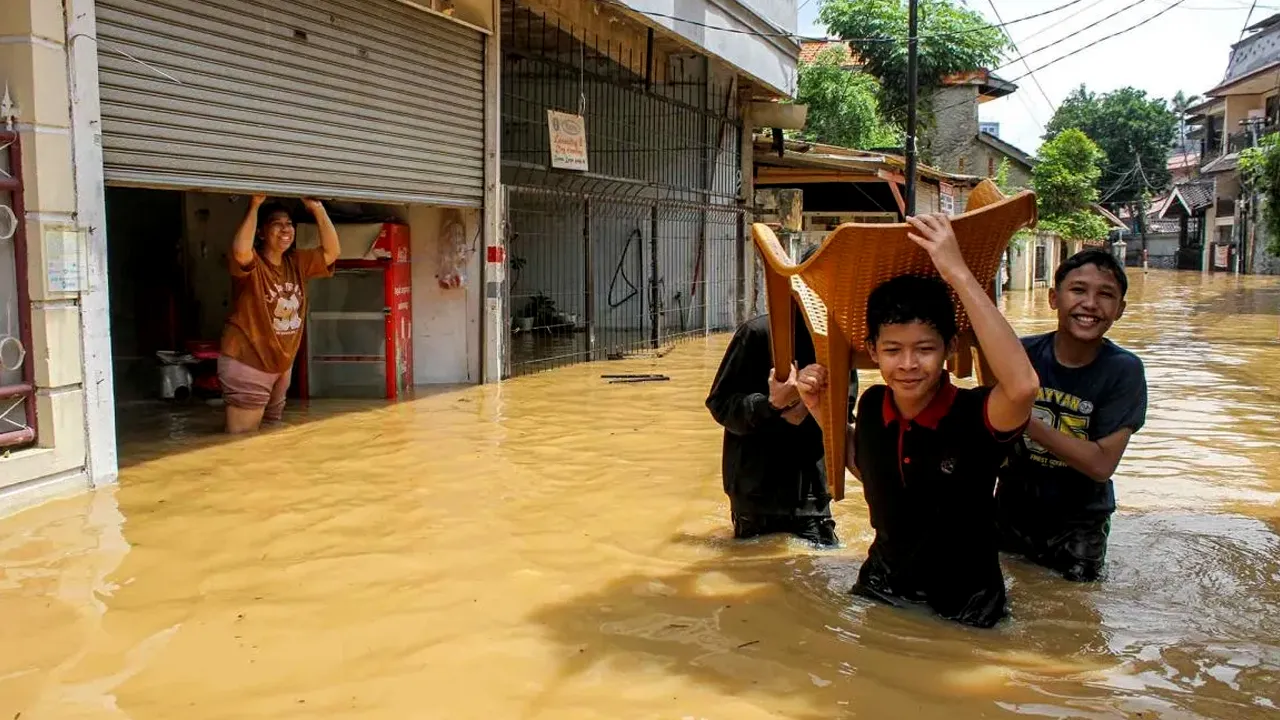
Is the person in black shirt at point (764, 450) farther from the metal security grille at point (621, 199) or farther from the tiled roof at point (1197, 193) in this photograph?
the tiled roof at point (1197, 193)

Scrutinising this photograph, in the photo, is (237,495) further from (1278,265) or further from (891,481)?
(1278,265)

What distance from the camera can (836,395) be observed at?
3271mm

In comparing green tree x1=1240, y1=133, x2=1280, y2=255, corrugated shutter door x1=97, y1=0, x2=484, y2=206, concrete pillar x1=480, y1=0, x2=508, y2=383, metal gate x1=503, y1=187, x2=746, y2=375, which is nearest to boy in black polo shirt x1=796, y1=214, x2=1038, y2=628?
corrugated shutter door x1=97, y1=0, x2=484, y2=206

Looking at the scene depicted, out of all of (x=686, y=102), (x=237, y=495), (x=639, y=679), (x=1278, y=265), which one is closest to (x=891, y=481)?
(x=639, y=679)

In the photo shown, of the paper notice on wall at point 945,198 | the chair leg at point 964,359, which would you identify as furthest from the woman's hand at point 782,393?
the paper notice on wall at point 945,198

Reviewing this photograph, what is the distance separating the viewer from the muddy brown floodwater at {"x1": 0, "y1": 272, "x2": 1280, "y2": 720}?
3045 millimetres

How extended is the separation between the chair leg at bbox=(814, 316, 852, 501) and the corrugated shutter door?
442cm

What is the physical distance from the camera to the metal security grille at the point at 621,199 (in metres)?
12.4

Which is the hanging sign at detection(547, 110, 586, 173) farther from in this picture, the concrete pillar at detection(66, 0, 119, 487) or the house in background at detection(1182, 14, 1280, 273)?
the house in background at detection(1182, 14, 1280, 273)

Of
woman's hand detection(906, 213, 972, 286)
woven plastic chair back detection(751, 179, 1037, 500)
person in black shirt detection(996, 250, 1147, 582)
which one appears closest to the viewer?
woman's hand detection(906, 213, 972, 286)

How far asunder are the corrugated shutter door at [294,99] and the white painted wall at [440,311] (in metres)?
0.50

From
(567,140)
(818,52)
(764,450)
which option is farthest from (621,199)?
(818,52)

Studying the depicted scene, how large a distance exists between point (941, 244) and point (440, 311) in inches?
297

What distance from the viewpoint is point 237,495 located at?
18.1 feet
